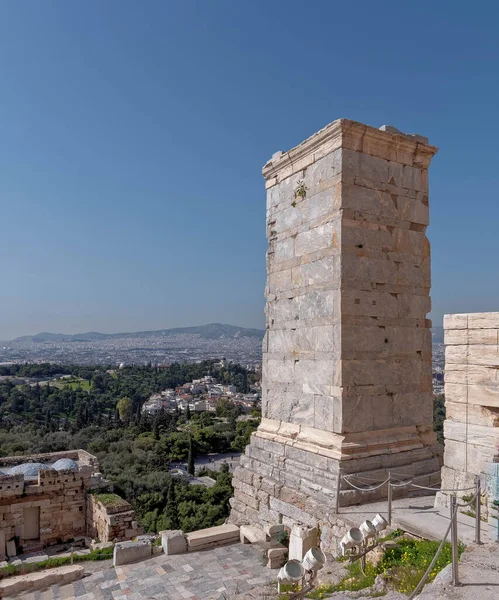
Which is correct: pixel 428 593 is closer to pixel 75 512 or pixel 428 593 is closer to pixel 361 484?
pixel 361 484

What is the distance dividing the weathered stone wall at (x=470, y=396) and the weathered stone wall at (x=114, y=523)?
Result: 1184 cm

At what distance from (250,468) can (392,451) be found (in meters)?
2.55

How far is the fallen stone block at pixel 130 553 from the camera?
745cm

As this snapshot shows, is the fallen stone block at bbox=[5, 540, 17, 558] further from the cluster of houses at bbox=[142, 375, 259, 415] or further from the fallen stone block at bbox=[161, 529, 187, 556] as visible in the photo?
the cluster of houses at bbox=[142, 375, 259, 415]

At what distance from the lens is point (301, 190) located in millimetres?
8820

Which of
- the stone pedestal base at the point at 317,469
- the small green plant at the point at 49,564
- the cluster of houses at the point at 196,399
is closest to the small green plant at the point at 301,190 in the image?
the stone pedestal base at the point at 317,469

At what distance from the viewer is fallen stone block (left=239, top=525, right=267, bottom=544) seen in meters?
7.96

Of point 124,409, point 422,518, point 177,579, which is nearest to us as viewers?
point 422,518

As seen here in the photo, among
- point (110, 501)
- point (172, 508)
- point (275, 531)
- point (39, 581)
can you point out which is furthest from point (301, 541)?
point (172, 508)

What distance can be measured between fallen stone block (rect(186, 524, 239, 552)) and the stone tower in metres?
0.50

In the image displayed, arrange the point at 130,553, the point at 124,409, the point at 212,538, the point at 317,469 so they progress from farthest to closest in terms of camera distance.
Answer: the point at 124,409 < the point at 212,538 < the point at 317,469 < the point at 130,553

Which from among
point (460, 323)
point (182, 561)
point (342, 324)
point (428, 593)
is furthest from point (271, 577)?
point (460, 323)

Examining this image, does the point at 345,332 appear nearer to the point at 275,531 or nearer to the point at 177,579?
the point at 275,531

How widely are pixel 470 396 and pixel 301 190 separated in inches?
169
